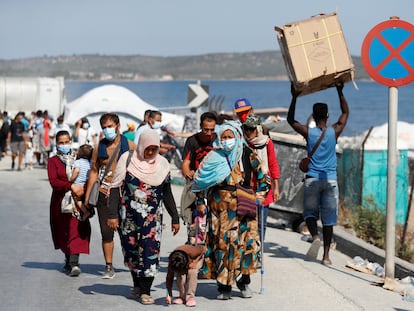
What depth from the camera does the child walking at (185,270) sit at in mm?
8414

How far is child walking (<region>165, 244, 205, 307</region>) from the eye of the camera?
27.6 feet

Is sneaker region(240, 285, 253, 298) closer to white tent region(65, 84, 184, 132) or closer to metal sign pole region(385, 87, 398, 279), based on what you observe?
metal sign pole region(385, 87, 398, 279)

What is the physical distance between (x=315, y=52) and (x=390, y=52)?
890 mm

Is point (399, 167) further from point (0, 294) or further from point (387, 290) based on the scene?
point (0, 294)

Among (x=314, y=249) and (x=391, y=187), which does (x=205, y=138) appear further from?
(x=314, y=249)

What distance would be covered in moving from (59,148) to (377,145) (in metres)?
7.03

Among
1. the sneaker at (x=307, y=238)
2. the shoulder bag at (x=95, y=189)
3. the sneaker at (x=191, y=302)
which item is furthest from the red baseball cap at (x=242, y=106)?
the sneaker at (x=307, y=238)

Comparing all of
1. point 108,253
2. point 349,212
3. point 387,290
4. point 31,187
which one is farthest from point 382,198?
point 31,187

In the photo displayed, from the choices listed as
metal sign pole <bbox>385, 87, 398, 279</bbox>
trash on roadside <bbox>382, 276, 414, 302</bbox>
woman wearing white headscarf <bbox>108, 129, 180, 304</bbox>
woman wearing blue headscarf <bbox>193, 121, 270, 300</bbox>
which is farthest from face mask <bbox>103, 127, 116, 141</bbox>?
trash on roadside <bbox>382, 276, 414, 302</bbox>

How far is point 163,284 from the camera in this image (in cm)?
989

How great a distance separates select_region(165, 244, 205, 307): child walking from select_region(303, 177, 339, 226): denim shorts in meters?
2.62

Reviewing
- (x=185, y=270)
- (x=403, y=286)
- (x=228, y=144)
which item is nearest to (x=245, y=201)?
(x=228, y=144)

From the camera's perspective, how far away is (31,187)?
21.2 metres

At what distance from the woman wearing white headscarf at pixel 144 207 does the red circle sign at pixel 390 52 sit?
249 centimetres
